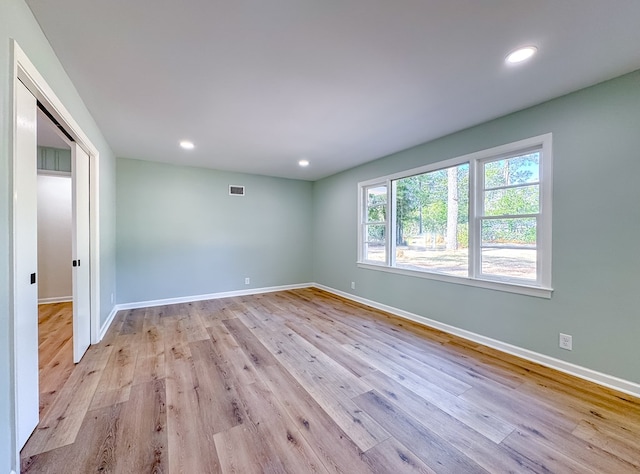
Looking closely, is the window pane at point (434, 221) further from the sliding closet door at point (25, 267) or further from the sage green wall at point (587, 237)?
the sliding closet door at point (25, 267)

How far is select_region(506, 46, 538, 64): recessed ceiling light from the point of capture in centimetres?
179

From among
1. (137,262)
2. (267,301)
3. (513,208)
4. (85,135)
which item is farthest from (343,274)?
(85,135)

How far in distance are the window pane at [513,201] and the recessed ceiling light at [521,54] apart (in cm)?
131

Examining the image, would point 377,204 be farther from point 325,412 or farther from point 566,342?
point 325,412

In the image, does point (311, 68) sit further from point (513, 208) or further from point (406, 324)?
point (406, 324)

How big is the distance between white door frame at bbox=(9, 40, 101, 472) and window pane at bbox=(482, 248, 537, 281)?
395 centimetres

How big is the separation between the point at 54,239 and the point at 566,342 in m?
7.51

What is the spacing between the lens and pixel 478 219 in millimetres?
3076

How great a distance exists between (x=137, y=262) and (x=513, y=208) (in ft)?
18.4

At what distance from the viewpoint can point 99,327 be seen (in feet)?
10.1

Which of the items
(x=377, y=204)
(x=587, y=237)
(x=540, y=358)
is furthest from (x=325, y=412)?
(x=377, y=204)

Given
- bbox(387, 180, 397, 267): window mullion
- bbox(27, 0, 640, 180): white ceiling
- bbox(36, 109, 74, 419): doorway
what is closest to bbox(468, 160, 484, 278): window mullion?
bbox(27, 0, 640, 180): white ceiling

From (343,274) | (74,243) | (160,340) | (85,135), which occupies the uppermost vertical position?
(85,135)

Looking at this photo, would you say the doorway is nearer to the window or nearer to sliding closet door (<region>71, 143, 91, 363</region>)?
sliding closet door (<region>71, 143, 91, 363</region>)
